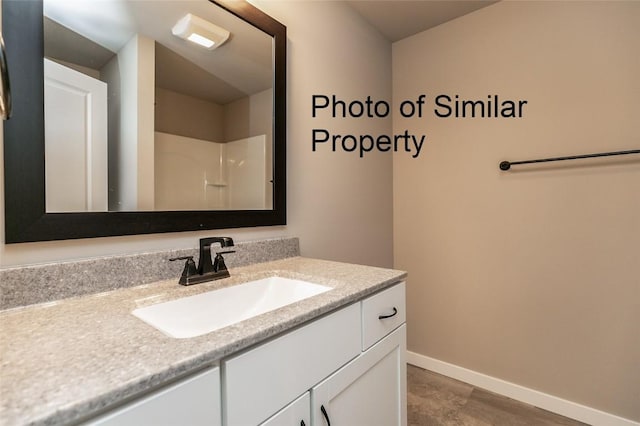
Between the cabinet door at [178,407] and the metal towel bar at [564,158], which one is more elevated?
the metal towel bar at [564,158]

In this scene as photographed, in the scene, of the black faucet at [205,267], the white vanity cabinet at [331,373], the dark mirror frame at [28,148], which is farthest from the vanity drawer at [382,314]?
the dark mirror frame at [28,148]

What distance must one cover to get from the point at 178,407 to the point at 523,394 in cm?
191

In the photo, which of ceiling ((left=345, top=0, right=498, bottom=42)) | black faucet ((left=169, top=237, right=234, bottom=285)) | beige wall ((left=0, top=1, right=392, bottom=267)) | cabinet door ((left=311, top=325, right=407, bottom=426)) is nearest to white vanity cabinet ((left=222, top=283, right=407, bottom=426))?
cabinet door ((left=311, top=325, right=407, bottom=426))

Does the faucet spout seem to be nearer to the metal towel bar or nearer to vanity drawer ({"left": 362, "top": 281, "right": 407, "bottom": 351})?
vanity drawer ({"left": 362, "top": 281, "right": 407, "bottom": 351})

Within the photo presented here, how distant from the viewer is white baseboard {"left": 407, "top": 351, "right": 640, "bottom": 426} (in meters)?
1.45

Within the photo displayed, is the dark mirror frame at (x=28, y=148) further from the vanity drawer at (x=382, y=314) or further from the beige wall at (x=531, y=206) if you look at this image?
the beige wall at (x=531, y=206)

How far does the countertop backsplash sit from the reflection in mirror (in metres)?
0.15

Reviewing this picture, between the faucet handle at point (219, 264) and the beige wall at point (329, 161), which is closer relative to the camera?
→ the faucet handle at point (219, 264)

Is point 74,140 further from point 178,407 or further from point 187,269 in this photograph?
point 178,407

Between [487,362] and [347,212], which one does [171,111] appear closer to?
[347,212]

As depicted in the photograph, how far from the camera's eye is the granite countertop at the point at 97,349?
38 centimetres

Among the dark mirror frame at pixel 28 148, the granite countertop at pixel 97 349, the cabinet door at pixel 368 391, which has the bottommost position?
the cabinet door at pixel 368 391

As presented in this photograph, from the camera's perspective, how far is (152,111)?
3.17ft

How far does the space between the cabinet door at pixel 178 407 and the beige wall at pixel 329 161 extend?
60 centimetres
